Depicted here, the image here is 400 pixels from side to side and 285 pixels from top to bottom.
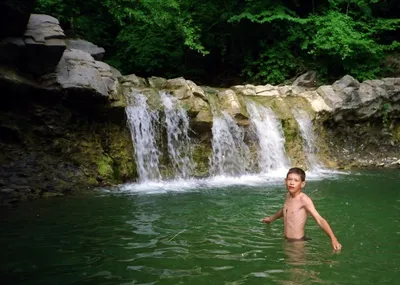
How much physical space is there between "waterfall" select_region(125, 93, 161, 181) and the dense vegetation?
4972 millimetres

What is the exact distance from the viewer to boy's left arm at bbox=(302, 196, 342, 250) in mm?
4758

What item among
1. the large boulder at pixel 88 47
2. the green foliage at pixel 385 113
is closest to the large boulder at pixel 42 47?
the large boulder at pixel 88 47

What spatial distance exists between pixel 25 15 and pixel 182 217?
15.8ft

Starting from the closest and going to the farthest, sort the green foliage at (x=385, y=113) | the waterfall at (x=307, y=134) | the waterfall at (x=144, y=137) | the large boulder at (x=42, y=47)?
the large boulder at (x=42, y=47)
the waterfall at (x=144, y=137)
the waterfall at (x=307, y=134)
the green foliage at (x=385, y=113)

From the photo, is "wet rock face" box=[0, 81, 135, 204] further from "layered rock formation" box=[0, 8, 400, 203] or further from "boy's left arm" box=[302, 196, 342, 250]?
"boy's left arm" box=[302, 196, 342, 250]

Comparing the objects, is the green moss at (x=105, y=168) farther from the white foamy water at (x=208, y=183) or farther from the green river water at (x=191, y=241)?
the green river water at (x=191, y=241)

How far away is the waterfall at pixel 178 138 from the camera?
36.7ft

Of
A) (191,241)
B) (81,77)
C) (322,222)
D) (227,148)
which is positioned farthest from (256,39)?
(322,222)

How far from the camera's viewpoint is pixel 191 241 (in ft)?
18.0

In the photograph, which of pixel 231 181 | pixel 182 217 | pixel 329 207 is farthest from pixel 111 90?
pixel 329 207

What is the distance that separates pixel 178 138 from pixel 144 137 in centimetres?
92

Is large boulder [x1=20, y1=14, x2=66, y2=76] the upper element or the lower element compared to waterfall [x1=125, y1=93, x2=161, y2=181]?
upper

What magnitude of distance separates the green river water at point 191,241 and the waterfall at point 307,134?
4.65 m

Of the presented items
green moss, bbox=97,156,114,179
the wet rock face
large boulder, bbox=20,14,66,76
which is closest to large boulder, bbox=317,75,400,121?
the wet rock face
